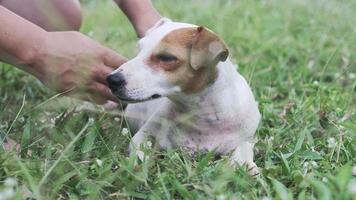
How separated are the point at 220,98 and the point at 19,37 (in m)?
0.70

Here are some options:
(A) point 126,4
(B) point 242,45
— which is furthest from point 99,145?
(B) point 242,45

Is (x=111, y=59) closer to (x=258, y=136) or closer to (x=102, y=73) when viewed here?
Result: (x=102, y=73)

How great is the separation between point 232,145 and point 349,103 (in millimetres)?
886

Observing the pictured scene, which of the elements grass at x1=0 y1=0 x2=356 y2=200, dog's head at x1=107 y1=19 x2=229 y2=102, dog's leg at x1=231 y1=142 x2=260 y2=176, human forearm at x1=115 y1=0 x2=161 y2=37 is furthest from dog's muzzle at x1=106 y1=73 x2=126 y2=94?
human forearm at x1=115 y1=0 x2=161 y2=37

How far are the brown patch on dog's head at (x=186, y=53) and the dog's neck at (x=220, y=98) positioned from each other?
0.11m

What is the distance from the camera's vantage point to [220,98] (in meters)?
2.29

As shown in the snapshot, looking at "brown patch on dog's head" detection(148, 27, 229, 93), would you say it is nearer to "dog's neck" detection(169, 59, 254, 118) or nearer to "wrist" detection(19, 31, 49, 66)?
"dog's neck" detection(169, 59, 254, 118)

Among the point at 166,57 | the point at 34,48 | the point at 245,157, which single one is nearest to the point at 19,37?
the point at 34,48

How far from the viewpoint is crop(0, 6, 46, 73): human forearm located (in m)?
2.13

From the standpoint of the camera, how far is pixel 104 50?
7.32 ft

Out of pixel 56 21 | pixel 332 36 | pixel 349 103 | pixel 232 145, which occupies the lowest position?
pixel 332 36

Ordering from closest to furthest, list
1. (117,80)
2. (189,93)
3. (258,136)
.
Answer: (117,80), (189,93), (258,136)

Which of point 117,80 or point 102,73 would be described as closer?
point 117,80

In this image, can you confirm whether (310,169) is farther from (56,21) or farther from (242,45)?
(242,45)
